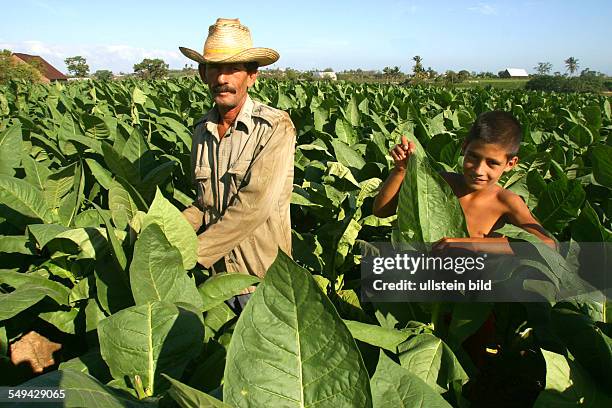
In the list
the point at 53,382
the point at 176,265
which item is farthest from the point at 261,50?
the point at 53,382

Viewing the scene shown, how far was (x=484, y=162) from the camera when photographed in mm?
2164

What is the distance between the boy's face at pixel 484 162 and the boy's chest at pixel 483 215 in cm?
7

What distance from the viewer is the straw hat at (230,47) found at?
2361 mm

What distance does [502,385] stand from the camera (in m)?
1.93

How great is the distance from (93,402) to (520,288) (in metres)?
1.31

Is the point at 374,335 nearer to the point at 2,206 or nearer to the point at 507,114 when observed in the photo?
the point at 507,114

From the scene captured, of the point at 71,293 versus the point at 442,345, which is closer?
the point at 442,345

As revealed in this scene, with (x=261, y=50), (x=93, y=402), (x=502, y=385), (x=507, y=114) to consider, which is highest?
(x=261, y=50)

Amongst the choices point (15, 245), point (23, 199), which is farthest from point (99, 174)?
point (15, 245)

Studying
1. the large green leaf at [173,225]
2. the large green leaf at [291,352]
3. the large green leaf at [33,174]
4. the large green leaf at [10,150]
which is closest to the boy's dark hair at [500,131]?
the large green leaf at [173,225]

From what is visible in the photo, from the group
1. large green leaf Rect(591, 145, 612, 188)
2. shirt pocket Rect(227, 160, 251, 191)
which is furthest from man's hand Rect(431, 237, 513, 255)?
large green leaf Rect(591, 145, 612, 188)

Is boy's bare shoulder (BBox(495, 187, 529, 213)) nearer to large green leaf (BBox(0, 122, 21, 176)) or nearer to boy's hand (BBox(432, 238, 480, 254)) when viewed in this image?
boy's hand (BBox(432, 238, 480, 254))

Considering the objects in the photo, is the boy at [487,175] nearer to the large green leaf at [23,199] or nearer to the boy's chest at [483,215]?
the boy's chest at [483,215]

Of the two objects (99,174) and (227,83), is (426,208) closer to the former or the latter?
(227,83)
